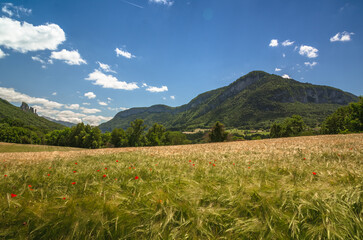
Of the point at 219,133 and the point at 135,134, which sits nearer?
the point at 219,133

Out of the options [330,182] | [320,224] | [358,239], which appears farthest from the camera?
[330,182]

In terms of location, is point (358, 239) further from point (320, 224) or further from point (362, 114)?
point (362, 114)

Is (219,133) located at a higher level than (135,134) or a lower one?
higher

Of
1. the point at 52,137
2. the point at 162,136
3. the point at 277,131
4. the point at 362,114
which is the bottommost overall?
the point at 52,137

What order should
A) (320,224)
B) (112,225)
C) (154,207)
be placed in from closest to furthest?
(320,224) → (112,225) → (154,207)

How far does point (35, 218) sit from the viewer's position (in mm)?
1783

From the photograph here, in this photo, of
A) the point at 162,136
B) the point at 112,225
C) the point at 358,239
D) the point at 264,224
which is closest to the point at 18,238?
the point at 112,225

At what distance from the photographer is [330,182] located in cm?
280

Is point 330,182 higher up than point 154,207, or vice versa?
point 330,182

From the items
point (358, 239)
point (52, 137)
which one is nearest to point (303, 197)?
point (358, 239)

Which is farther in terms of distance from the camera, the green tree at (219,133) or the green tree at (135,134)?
the green tree at (135,134)

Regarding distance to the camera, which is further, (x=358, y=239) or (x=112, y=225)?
(x=112, y=225)

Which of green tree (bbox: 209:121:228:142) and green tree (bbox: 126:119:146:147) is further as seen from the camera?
green tree (bbox: 126:119:146:147)

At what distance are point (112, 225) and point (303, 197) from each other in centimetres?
254
